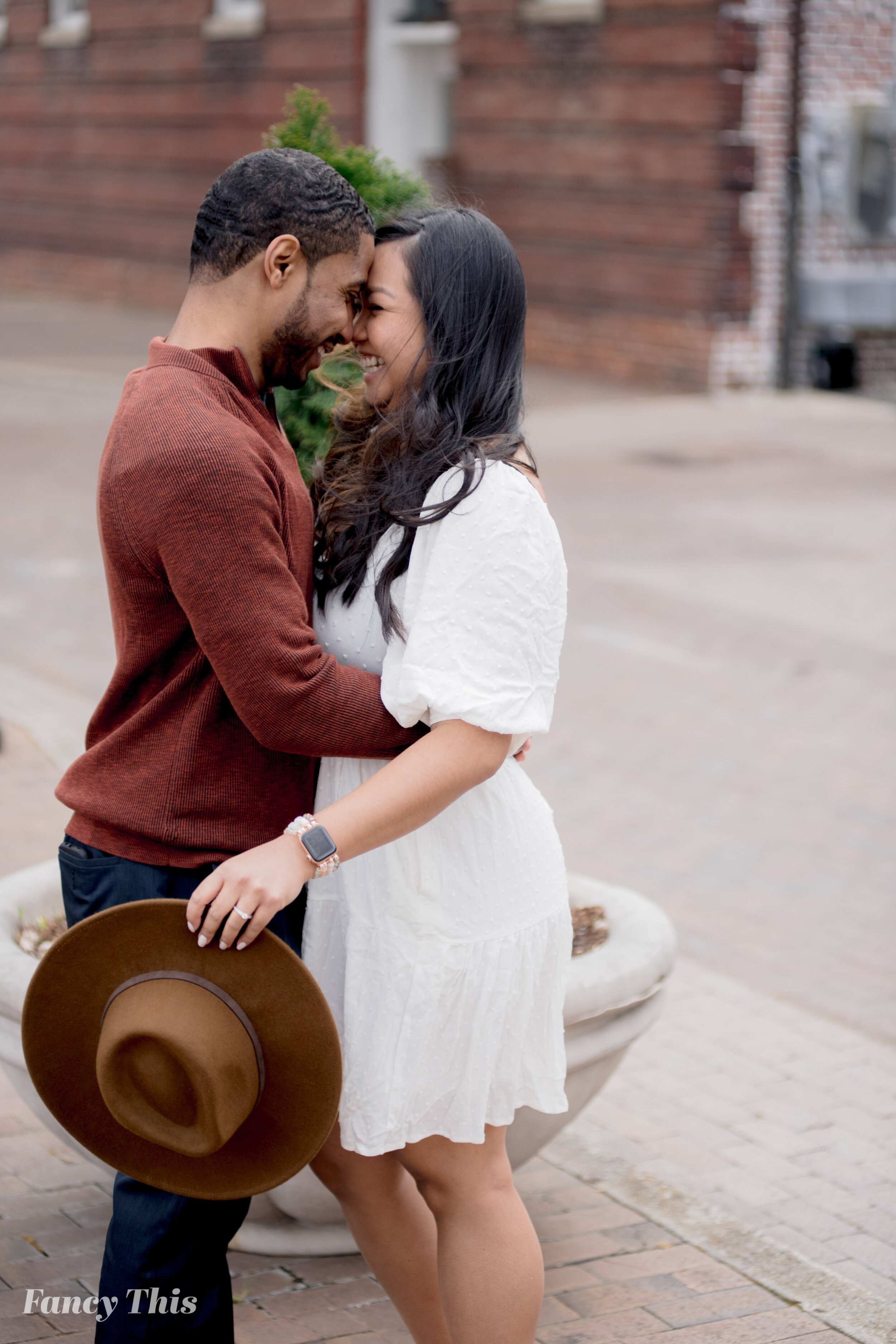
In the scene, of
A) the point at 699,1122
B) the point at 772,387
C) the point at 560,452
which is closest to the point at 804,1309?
the point at 699,1122

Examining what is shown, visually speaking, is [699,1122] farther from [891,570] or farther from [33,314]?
[33,314]

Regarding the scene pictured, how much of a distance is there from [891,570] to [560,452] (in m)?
4.08

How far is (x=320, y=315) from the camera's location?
2184 millimetres

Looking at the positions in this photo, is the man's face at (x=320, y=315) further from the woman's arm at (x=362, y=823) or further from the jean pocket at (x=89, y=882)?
the jean pocket at (x=89, y=882)

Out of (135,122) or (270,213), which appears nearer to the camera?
(270,213)

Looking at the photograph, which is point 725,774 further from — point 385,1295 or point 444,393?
point 444,393

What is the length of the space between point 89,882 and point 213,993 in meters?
0.28

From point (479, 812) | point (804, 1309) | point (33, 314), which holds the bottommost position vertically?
point (33, 314)

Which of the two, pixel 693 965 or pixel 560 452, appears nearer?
pixel 693 965

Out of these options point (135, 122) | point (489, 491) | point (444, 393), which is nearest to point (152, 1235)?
point (489, 491)

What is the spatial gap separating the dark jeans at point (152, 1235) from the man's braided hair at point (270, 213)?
82 centimetres

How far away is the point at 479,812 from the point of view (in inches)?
89.7

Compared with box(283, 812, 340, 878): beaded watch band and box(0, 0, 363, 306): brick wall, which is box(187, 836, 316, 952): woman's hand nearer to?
box(283, 812, 340, 878): beaded watch band

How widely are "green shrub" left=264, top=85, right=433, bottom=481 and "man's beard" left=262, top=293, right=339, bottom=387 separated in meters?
0.67
